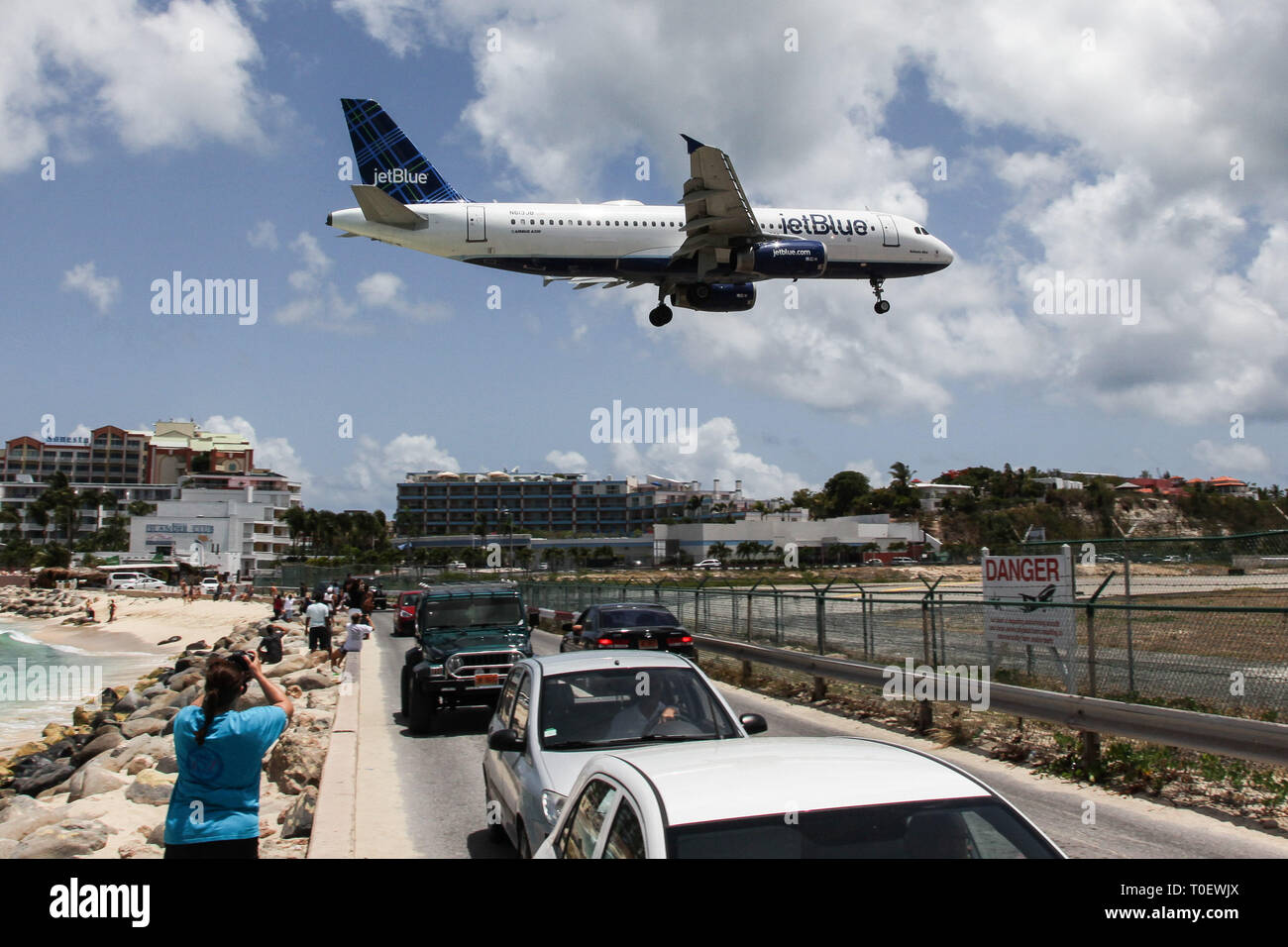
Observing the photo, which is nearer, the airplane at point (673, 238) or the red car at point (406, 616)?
the airplane at point (673, 238)

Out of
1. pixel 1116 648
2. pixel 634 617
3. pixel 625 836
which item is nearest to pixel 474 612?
pixel 634 617

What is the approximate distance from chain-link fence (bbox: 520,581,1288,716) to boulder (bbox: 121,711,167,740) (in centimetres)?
1178

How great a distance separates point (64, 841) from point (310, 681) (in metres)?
11.4

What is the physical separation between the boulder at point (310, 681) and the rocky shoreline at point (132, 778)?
0.03m

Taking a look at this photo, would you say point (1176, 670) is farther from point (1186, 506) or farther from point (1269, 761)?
point (1186, 506)

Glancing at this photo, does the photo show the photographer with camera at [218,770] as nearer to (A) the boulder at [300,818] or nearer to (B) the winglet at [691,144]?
(A) the boulder at [300,818]

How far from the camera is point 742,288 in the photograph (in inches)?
1202

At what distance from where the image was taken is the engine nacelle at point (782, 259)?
94.8ft

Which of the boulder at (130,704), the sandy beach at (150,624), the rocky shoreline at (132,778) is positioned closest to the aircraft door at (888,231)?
the rocky shoreline at (132,778)

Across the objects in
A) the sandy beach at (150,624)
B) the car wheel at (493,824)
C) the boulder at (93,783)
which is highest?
the car wheel at (493,824)

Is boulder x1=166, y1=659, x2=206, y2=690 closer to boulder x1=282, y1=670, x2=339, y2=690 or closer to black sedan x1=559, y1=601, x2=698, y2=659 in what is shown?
boulder x1=282, y1=670, x2=339, y2=690

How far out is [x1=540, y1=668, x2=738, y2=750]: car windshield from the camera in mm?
6539

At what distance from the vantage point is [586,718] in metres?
6.64
